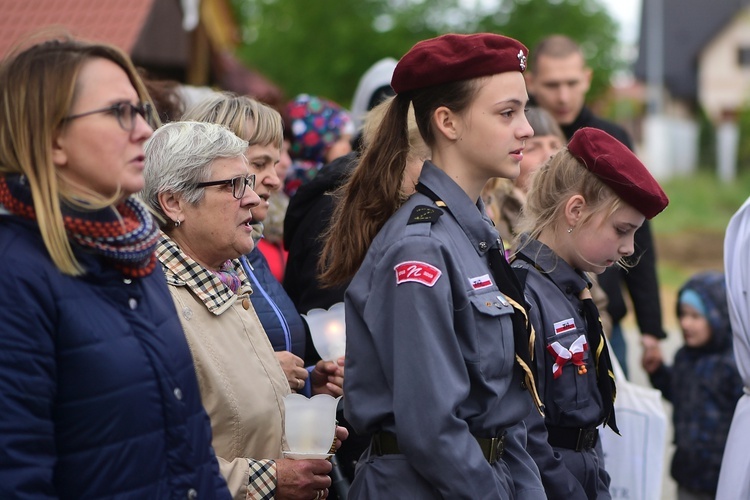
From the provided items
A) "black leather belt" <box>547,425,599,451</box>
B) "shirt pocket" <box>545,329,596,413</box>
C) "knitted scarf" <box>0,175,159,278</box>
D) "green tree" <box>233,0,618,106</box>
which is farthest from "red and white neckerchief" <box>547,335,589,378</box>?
"green tree" <box>233,0,618,106</box>

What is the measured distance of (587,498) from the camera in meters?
3.66

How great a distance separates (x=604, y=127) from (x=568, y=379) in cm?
300

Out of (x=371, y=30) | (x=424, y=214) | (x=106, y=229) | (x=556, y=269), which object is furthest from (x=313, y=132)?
(x=371, y=30)

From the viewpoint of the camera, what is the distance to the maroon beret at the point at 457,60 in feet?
9.86

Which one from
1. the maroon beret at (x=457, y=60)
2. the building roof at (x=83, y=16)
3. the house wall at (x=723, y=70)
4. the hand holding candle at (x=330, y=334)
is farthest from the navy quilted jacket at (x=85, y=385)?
the house wall at (x=723, y=70)

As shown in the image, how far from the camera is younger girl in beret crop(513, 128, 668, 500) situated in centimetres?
363

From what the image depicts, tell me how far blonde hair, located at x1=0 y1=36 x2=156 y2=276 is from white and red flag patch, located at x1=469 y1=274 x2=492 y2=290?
39.1 inches

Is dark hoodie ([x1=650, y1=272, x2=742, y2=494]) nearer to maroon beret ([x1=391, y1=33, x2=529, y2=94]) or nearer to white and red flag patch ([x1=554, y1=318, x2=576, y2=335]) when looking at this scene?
white and red flag patch ([x1=554, y1=318, x2=576, y2=335])

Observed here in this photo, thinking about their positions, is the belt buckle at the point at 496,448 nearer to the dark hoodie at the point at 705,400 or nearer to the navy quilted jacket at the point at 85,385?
the navy quilted jacket at the point at 85,385

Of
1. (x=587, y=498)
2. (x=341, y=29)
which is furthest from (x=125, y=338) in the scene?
(x=341, y=29)

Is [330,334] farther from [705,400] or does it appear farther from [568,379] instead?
[705,400]

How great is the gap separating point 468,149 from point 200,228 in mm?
880

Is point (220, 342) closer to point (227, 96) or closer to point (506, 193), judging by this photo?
point (227, 96)

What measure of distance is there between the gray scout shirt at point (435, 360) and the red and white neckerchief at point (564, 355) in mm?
554
